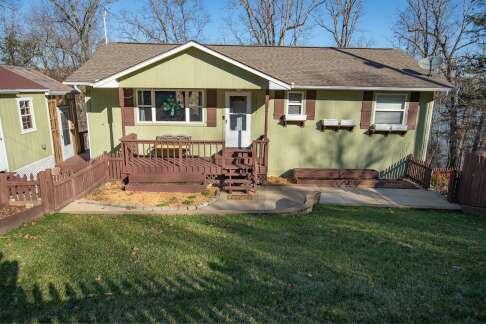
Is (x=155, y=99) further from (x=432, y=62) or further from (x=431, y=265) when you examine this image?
(x=432, y=62)

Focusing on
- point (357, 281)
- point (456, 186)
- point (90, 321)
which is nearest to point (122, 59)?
point (90, 321)

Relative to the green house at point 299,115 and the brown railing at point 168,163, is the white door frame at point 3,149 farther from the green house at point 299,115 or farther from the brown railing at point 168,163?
the brown railing at point 168,163

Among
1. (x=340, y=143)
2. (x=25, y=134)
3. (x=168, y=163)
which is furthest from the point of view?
(x=340, y=143)

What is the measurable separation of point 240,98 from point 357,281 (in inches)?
296

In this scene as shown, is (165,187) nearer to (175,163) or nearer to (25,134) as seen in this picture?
(175,163)

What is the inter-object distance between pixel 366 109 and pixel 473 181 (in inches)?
149

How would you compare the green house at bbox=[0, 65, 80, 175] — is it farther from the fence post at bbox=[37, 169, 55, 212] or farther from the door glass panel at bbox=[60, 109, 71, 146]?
the fence post at bbox=[37, 169, 55, 212]

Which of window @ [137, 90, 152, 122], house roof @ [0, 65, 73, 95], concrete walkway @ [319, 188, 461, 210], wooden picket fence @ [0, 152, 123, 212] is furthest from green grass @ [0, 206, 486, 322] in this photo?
house roof @ [0, 65, 73, 95]

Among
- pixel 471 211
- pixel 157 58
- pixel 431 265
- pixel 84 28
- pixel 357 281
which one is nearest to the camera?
pixel 357 281

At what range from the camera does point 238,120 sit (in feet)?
33.9

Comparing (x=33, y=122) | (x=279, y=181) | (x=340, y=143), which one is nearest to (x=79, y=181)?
(x=33, y=122)

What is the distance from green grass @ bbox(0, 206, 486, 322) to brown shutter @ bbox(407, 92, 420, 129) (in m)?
4.65

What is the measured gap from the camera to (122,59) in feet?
36.2

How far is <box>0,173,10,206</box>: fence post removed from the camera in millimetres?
6438
